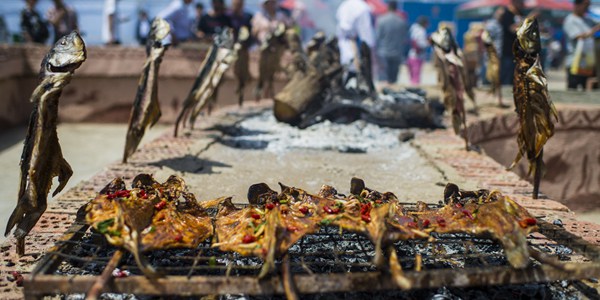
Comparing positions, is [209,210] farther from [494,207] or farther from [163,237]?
[494,207]

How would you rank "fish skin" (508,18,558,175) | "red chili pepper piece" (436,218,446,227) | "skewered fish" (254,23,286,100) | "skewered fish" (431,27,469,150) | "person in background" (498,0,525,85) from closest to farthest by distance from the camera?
"red chili pepper piece" (436,218,446,227), "fish skin" (508,18,558,175), "skewered fish" (431,27,469,150), "skewered fish" (254,23,286,100), "person in background" (498,0,525,85)

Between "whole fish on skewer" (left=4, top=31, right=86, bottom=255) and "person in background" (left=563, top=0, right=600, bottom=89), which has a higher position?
"person in background" (left=563, top=0, right=600, bottom=89)

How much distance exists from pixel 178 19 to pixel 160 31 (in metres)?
5.90

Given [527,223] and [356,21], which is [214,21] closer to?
[356,21]

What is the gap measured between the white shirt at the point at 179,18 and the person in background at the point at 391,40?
482 centimetres

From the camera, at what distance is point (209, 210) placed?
144 inches

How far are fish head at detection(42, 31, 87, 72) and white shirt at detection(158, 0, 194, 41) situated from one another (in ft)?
24.8

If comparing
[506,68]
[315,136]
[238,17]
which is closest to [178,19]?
[238,17]

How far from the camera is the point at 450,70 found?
588 cm

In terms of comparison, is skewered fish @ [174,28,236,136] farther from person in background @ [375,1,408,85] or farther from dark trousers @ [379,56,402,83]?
dark trousers @ [379,56,402,83]

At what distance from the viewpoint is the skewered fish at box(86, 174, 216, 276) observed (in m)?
2.57

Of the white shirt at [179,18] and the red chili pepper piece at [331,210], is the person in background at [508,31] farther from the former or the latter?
the red chili pepper piece at [331,210]

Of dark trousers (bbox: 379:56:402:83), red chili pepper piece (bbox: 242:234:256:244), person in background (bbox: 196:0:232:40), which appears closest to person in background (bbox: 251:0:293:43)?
person in background (bbox: 196:0:232:40)

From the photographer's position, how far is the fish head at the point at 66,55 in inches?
126
